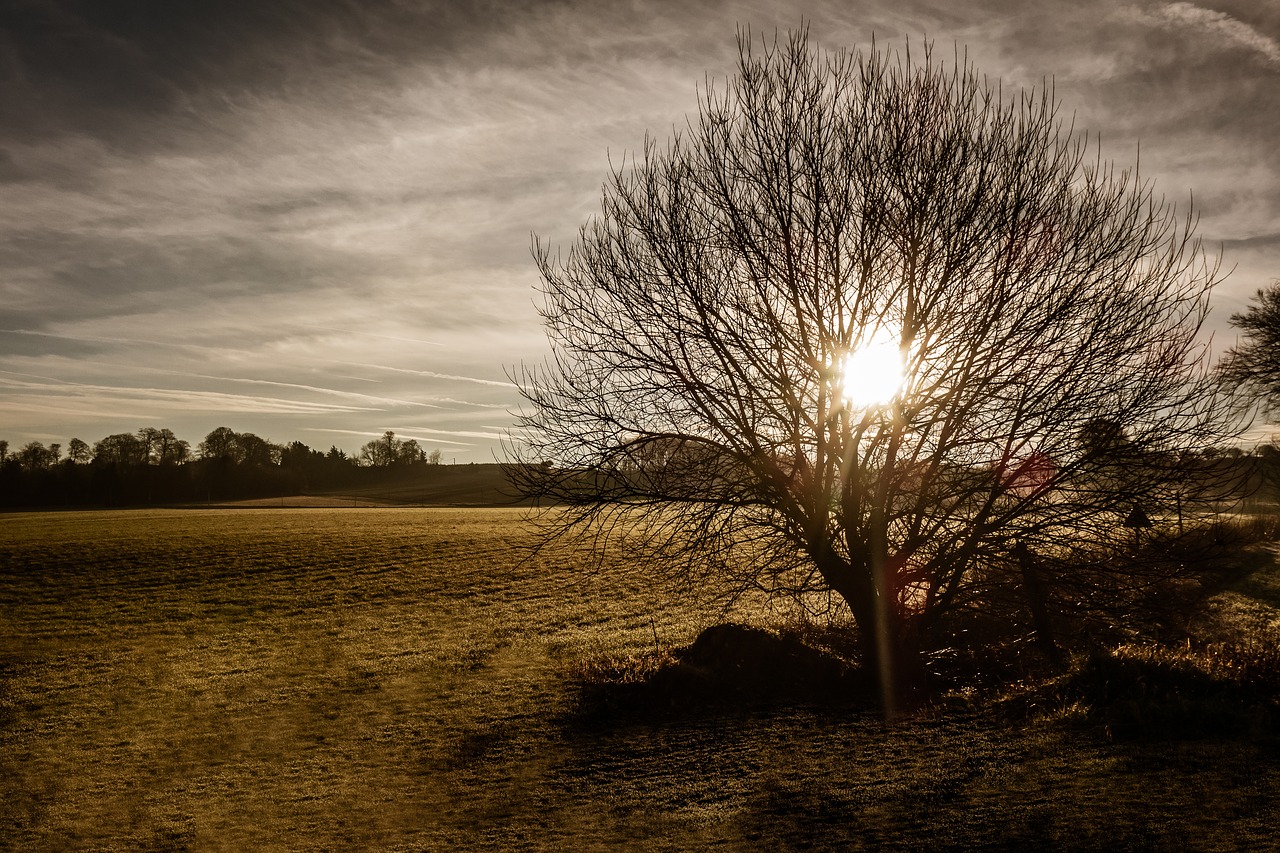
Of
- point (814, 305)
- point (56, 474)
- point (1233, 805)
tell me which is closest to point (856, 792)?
point (1233, 805)

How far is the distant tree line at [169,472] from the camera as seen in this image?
9400 centimetres

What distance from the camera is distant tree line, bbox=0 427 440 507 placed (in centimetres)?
9400

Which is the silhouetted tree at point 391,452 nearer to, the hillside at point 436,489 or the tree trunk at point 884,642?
the hillside at point 436,489

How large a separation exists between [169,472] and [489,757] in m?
104

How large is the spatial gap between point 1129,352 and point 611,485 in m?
6.93

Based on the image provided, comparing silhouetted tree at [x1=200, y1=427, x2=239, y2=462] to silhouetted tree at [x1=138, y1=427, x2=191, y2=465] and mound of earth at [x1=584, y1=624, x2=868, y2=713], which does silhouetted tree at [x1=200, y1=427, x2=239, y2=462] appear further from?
mound of earth at [x1=584, y1=624, x2=868, y2=713]

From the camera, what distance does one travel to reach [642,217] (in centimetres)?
1042

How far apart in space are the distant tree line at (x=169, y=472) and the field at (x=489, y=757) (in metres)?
83.5

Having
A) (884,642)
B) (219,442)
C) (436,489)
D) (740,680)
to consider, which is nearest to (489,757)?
(740,680)

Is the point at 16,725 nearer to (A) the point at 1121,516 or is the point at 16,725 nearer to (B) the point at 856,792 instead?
(B) the point at 856,792

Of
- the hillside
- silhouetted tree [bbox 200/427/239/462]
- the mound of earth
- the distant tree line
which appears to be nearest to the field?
the mound of earth

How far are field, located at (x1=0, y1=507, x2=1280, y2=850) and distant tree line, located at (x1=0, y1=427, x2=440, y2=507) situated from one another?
83.5 meters

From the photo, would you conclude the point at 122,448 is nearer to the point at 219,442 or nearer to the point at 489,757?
the point at 219,442

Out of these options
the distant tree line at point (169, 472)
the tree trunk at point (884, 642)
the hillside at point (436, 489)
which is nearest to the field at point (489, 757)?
the tree trunk at point (884, 642)
